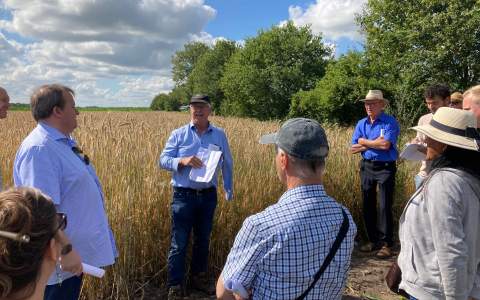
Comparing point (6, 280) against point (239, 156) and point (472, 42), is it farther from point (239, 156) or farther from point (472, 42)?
point (472, 42)

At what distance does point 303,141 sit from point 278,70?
92.1 ft

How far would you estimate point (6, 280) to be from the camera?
109cm

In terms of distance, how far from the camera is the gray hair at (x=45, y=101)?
2529 millimetres

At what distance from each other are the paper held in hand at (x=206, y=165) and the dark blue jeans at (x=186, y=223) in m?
0.19

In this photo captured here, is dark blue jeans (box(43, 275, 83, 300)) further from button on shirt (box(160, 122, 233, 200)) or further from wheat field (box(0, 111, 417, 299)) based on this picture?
button on shirt (box(160, 122, 233, 200))

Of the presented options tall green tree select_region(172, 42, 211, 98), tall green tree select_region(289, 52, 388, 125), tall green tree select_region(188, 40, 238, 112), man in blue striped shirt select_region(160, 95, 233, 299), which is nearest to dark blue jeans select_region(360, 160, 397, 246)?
man in blue striped shirt select_region(160, 95, 233, 299)

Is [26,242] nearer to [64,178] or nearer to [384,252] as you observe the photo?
[64,178]

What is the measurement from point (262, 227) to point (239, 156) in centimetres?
416

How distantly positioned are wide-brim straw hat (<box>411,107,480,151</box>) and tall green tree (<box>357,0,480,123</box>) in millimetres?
16049

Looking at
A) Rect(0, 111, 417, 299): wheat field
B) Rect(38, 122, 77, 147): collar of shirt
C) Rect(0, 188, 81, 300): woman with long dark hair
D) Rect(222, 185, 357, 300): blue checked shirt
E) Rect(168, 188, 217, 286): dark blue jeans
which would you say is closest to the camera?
Rect(0, 188, 81, 300): woman with long dark hair

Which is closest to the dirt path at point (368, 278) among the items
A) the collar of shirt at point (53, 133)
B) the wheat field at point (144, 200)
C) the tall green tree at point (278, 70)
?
the wheat field at point (144, 200)

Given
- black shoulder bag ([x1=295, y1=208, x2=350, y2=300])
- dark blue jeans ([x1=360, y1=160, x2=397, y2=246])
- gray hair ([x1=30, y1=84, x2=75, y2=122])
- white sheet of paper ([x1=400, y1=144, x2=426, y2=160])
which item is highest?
gray hair ([x1=30, y1=84, x2=75, y2=122])

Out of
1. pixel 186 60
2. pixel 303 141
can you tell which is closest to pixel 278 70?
pixel 303 141

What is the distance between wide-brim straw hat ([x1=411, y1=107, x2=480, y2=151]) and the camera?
2018mm
